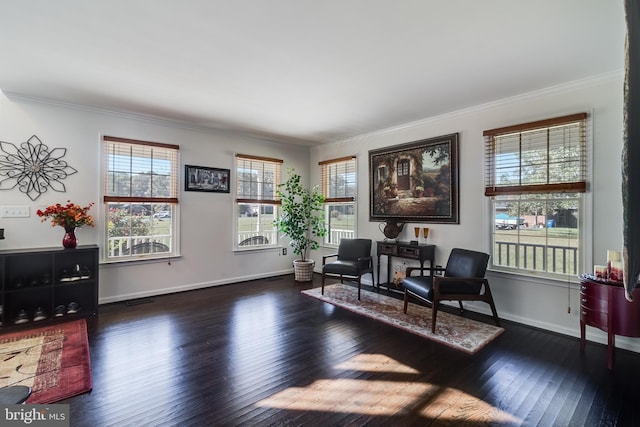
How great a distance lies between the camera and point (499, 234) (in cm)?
374

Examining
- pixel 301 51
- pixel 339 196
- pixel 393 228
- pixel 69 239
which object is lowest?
pixel 69 239

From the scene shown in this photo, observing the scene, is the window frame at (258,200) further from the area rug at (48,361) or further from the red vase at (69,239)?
the area rug at (48,361)

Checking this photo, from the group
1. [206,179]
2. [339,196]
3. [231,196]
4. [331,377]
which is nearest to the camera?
[331,377]

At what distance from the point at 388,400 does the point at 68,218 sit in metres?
4.05

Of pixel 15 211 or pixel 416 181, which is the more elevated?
pixel 416 181

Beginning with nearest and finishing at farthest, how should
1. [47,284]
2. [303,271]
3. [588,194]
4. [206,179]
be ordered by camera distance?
[588,194] → [47,284] → [206,179] → [303,271]

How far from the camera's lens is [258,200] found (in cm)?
557

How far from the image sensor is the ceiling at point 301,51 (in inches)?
81.5

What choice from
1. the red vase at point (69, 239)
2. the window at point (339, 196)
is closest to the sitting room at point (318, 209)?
the red vase at point (69, 239)

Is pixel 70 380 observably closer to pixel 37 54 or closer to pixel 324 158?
pixel 37 54

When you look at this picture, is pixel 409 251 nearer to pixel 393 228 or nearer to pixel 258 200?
pixel 393 228

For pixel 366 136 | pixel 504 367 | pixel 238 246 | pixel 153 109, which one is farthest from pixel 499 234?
pixel 153 109

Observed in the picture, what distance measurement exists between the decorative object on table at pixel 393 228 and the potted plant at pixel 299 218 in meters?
1.31

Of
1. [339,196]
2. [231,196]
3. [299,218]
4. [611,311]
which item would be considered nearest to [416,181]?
[339,196]
